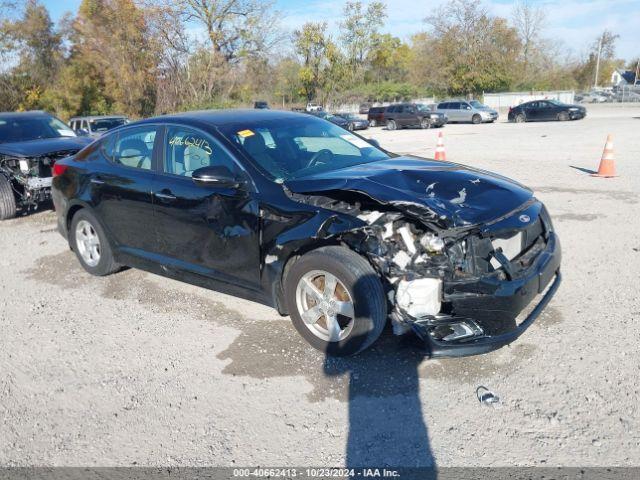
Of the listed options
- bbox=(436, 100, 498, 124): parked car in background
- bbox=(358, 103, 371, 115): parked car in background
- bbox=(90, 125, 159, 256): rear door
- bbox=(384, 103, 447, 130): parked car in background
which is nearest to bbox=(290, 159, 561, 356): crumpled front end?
bbox=(90, 125, 159, 256): rear door

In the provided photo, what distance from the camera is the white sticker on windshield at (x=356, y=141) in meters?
5.16

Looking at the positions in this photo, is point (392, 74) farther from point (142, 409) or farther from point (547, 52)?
point (142, 409)

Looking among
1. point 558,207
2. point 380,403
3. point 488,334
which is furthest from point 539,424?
point 558,207

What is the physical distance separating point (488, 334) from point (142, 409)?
2280 millimetres

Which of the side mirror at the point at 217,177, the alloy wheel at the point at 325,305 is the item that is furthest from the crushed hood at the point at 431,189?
the alloy wheel at the point at 325,305

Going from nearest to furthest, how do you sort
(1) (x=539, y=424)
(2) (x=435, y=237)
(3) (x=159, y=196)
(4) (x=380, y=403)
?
(1) (x=539, y=424) → (4) (x=380, y=403) → (2) (x=435, y=237) → (3) (x=159, y=196)

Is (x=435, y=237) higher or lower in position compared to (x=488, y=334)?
higher

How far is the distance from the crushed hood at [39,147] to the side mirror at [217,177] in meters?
5.65

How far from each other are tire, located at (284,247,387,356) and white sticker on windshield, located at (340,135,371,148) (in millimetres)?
1803

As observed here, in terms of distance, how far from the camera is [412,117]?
100 ft

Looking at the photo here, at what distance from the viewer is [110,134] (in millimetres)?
5484

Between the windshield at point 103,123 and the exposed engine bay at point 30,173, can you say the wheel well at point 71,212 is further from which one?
the windshield at point 103,123

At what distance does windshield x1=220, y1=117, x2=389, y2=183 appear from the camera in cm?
428

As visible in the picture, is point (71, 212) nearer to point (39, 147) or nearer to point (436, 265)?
point (39, 147)
